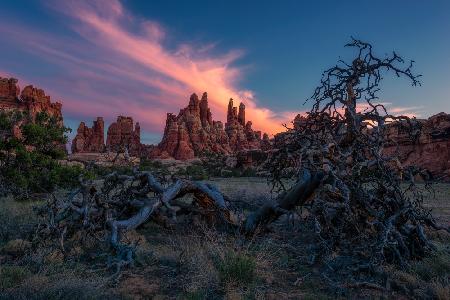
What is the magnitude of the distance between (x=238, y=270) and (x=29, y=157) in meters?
14.4

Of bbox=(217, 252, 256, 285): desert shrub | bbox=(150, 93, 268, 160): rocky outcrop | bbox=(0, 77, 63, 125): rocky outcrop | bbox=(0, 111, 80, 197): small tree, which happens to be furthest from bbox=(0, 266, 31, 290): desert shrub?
bbox=(0, 77, 63, 125): rocky outcrop

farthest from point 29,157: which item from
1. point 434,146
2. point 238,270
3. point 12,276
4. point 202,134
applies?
point 202,134

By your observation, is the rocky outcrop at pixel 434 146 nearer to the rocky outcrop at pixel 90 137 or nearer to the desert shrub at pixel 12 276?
the desert shrub at pixel 12 276

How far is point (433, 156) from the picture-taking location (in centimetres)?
4203

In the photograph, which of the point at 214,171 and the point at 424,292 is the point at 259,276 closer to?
the point at 424,292

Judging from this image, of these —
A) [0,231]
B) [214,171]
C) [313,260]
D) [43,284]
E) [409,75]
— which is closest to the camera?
[43,284]

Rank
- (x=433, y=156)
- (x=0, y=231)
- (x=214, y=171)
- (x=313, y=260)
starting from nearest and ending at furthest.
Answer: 1. (x=313, y=260)
2. (x=0, y=231)
3. (x=433, y=156)
4. (x=214, y=171)

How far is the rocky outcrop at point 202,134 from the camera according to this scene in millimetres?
104062

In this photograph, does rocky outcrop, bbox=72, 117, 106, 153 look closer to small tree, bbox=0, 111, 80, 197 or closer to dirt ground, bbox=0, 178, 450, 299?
small tree, bbox=0, 111, 80, 197

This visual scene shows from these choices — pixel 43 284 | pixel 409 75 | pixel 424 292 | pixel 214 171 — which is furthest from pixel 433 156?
pixel 43 284

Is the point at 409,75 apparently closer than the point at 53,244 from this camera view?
No

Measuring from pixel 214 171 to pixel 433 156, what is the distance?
2968 cm

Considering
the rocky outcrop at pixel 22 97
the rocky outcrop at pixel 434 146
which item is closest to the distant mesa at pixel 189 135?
the rocky outcrop at pixel 22 97

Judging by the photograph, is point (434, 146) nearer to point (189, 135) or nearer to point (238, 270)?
point (238, 270)
